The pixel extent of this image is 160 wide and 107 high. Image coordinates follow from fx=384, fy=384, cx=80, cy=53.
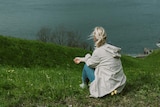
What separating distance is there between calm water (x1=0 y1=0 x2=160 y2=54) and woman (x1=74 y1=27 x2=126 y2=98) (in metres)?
56.0

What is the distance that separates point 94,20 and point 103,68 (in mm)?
77862

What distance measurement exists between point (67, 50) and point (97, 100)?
21.3 metres

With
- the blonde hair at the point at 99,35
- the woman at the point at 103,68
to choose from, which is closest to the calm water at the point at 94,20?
the woman at the point at 103,68

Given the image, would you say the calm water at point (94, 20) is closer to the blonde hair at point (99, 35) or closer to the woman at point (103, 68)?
the woman at point (103, 68)

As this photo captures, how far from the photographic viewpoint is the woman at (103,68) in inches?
357

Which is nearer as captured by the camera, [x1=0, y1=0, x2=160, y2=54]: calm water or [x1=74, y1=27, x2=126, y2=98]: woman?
[x1=74, y1=27, x2=126, y2=98]: woman

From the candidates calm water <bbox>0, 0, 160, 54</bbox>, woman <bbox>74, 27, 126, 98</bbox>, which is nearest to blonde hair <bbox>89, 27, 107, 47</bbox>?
woman <bbox>74, 27, 126, 98</bbox>

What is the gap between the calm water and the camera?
72.1 m

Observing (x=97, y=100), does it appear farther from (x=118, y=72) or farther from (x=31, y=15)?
(x=31, y=15)

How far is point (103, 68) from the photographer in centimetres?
927

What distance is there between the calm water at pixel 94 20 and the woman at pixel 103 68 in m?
56.0

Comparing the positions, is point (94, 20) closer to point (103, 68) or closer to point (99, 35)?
point (103, 68)

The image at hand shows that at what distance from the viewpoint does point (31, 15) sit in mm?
94312

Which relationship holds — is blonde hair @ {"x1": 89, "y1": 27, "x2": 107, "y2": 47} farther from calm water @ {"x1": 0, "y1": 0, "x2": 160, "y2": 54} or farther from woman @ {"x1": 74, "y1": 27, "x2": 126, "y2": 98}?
calm water @ {"x1": 0, "y1": 0, "x2": 160, "y2": 54}
